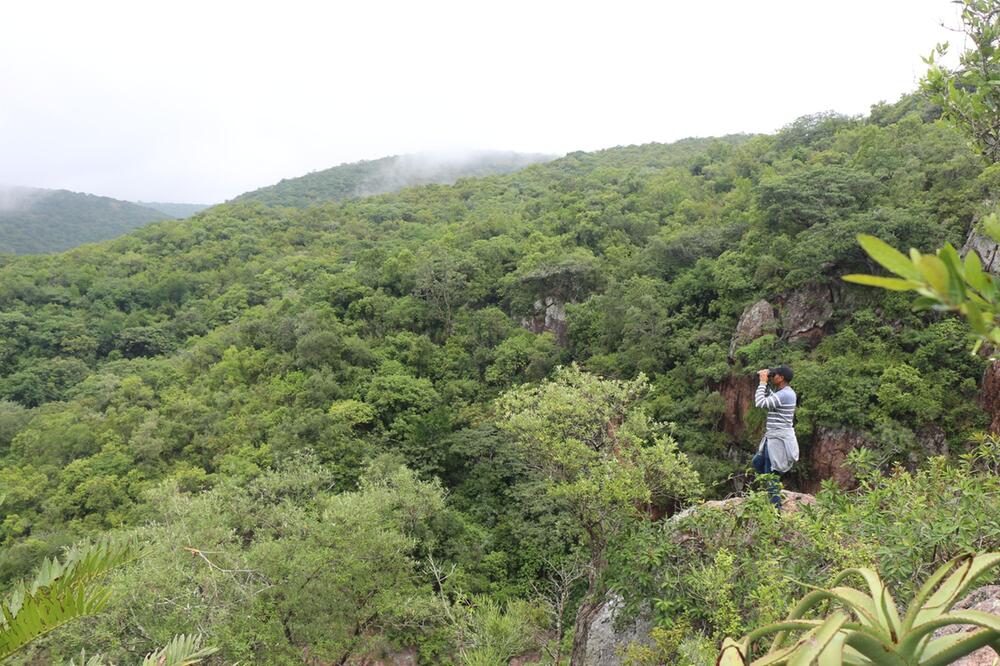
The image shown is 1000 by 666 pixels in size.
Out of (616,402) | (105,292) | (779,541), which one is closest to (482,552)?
(616,402)

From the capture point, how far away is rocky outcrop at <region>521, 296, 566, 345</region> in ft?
66.4

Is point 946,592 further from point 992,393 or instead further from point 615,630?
point 992,393

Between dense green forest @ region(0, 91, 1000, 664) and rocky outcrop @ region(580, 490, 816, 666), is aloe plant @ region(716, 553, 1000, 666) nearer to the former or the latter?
dense green forest @ region(0, 91, 1000, 664)

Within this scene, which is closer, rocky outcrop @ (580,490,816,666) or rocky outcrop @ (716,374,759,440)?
rocky outcrop @ (580,490,816,666)

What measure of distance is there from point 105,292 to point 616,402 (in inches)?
1318

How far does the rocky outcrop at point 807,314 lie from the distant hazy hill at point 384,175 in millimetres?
55133

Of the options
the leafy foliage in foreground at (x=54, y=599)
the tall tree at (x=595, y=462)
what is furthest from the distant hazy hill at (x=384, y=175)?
the leafy foliage in foreground at (x=54, y=599)

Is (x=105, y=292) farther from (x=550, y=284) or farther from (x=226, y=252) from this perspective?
(x=550, y=284)

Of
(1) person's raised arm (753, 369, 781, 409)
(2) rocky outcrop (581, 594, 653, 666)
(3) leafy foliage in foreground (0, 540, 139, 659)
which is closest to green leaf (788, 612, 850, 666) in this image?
(3) leafy foliage in foreground (0, 540, 139, 659)

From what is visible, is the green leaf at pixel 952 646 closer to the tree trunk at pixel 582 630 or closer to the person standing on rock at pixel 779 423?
the person standing on rock at pixel 779 423

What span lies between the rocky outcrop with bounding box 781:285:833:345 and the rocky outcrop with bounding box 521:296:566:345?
320 inches

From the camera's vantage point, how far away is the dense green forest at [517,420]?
20.1ft

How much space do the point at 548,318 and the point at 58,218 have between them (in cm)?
7650

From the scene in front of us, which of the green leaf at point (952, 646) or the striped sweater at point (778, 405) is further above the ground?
the green leaf at point (952, 646)
